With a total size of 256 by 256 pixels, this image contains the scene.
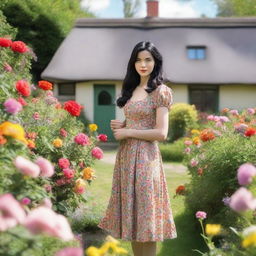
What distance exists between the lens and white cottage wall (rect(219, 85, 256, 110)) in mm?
18406

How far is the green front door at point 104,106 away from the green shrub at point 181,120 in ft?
9.88

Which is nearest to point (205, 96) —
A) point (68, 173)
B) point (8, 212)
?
point (68, 173)

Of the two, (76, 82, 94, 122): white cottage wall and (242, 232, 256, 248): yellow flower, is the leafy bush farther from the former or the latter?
(76, 82, 94, 122): white cottage wall

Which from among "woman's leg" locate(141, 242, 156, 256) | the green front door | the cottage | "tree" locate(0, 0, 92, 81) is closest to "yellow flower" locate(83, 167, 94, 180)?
"woman's leg" locate(141, 242, 156, 256)

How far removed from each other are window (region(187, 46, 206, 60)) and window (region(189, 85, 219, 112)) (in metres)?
1.26

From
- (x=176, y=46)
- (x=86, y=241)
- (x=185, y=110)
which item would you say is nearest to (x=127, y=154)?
(x=86, y=241)

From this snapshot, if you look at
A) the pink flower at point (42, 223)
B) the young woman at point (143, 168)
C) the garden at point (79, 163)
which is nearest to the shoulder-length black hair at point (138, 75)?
the young woman at point (143, 168)

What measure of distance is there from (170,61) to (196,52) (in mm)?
1170

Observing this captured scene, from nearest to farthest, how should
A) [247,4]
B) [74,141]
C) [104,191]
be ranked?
1. [74,141]
2. [104,191]
3. [247,4]

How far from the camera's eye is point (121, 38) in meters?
20.1

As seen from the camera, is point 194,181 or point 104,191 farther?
point 104,191

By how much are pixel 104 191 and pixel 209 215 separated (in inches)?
132

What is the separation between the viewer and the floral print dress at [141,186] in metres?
4.02

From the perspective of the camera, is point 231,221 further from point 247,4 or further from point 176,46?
point 247,4
